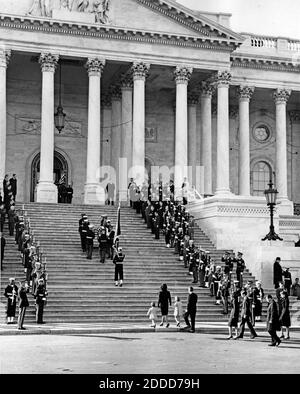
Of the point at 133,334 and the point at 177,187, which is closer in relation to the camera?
the point at 133,334

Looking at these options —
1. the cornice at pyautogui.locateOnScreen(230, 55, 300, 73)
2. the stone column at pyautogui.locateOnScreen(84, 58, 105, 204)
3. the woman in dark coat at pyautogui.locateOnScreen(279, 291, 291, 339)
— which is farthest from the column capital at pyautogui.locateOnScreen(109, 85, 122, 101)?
the woman in dark coat at pyautogui.locateOnScreen(279, 291, 291, 339)

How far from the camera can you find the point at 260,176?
5475cm

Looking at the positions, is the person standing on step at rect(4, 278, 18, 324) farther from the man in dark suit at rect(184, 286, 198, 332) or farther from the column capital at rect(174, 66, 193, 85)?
the column capital at rect(174, 66, 193, 85)

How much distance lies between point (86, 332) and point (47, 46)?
22933 millimetres

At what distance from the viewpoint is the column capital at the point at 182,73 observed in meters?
44.2

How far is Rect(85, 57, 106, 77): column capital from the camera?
42.5 metres

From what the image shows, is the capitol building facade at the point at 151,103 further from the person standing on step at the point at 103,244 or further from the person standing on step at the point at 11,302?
the person standing on step at the point at 11,302

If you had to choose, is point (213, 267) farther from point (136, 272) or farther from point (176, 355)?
point (176, 355)

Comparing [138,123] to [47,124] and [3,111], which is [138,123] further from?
[3,111]

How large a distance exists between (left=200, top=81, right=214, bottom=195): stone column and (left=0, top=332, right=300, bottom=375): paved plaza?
25.4 metres

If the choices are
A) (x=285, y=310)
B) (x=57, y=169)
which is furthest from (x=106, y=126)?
(x=285, y=310)

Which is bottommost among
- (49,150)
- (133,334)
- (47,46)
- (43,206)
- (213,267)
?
(133,334)

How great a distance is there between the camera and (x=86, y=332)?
22.8 metres
